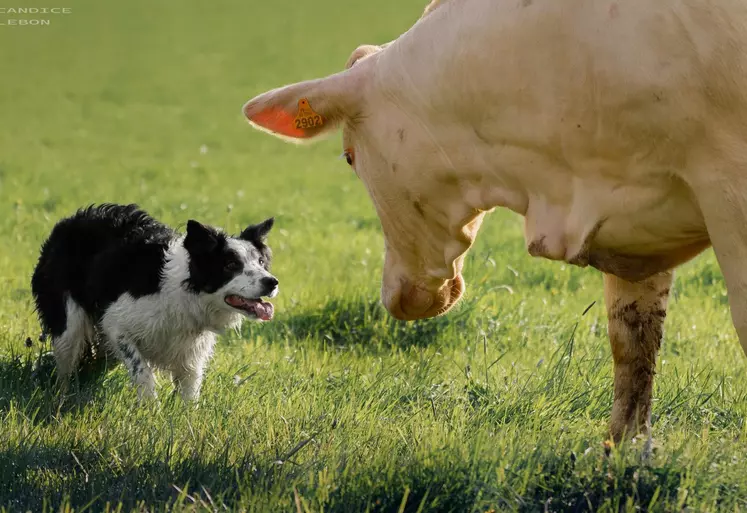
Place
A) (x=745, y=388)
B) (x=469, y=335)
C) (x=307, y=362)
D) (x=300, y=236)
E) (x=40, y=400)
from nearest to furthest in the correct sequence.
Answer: (x=40, y=400)
(x=745, y=388)
(x=307, y=362)
(x=469, y=335)
(x=300, y=236)

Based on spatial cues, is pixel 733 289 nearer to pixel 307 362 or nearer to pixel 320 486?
pixel 320 486

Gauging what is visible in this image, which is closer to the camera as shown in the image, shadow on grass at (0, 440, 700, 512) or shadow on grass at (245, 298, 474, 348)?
shadow on grass at (0, 440, 700, 512)

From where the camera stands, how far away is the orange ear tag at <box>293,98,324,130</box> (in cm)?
505

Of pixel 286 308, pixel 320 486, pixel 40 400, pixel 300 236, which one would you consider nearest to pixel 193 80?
pixel 300 236

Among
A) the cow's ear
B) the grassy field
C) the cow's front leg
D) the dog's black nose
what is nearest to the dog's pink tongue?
the dog's black nose

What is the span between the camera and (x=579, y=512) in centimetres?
394

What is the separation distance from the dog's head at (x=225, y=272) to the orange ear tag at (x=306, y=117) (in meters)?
1.08

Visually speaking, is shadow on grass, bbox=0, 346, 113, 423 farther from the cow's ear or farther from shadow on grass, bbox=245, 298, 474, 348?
the cow's ear

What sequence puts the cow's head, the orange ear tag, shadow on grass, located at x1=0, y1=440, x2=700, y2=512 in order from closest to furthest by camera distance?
shadow on grass, located at x1=0, y1=440, x2=700, y2=512 < the cow's head < the orange ear tag

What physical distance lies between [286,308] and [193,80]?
1652cm

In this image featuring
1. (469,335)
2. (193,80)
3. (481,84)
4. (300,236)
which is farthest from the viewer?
(193,80)

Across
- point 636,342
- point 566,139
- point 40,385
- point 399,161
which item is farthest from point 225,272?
point 566,139

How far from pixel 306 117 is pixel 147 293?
1.54m

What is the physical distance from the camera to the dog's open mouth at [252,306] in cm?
596
